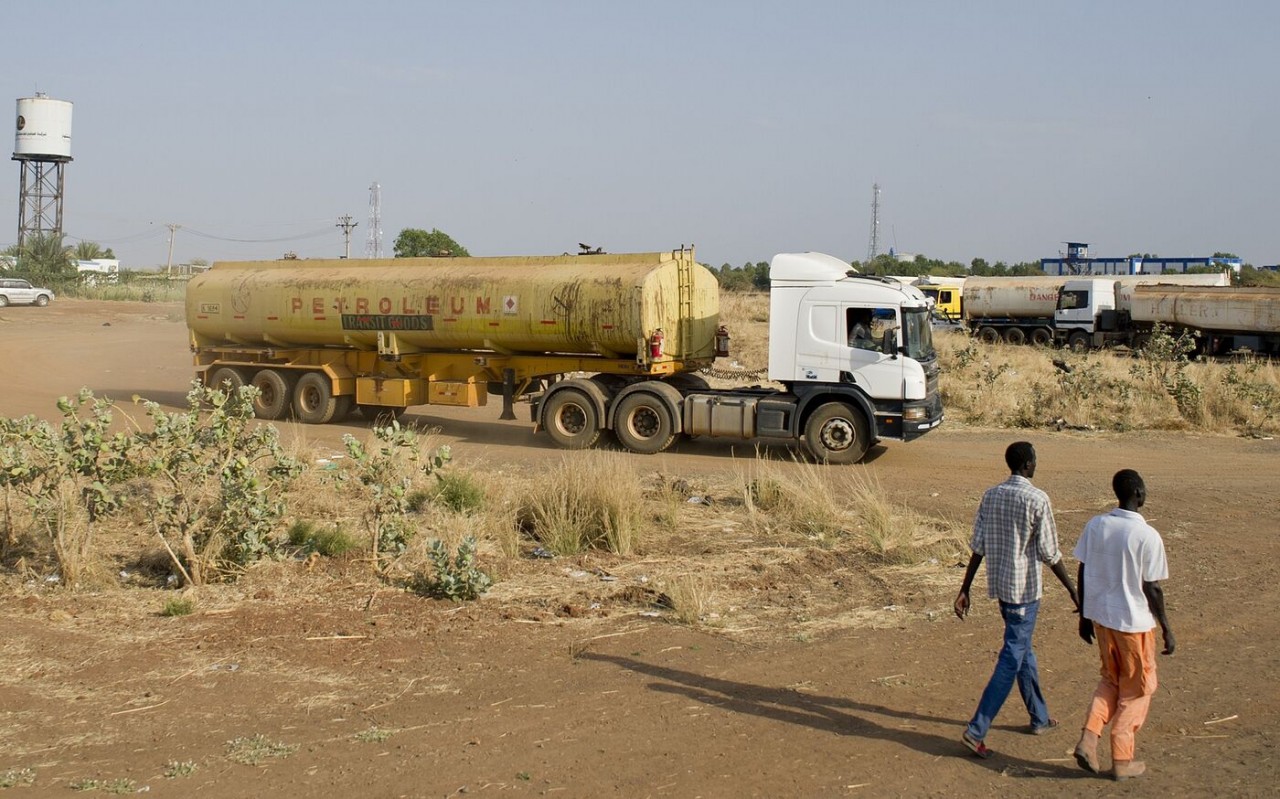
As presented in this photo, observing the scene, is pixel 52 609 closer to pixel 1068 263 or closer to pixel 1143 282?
pixel 1143 282

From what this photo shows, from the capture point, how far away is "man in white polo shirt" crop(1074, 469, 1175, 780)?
220 inches

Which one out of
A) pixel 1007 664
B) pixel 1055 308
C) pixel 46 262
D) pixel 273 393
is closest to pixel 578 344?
pixel 273 393

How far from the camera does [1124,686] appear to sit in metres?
5.66

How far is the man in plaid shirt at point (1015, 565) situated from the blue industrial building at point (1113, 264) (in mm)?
71730

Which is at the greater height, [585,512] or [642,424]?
[642,424]

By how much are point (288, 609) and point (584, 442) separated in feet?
29.9

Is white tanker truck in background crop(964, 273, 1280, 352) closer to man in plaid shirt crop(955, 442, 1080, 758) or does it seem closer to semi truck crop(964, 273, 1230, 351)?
semi truck crop(964, 273, 1230, 351)

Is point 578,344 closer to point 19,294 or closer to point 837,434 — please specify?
point 837,434

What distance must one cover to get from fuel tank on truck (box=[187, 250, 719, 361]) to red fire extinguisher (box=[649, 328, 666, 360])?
7 centimetres

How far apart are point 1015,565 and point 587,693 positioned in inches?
103

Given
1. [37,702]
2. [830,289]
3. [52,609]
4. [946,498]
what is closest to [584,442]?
[830,289]

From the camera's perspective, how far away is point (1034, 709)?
20.5 ft

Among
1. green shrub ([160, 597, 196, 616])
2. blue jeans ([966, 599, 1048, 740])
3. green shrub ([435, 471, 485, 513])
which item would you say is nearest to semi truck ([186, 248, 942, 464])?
green shrub ([435, 471, 485, 513])

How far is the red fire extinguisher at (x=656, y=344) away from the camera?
16828 mm
